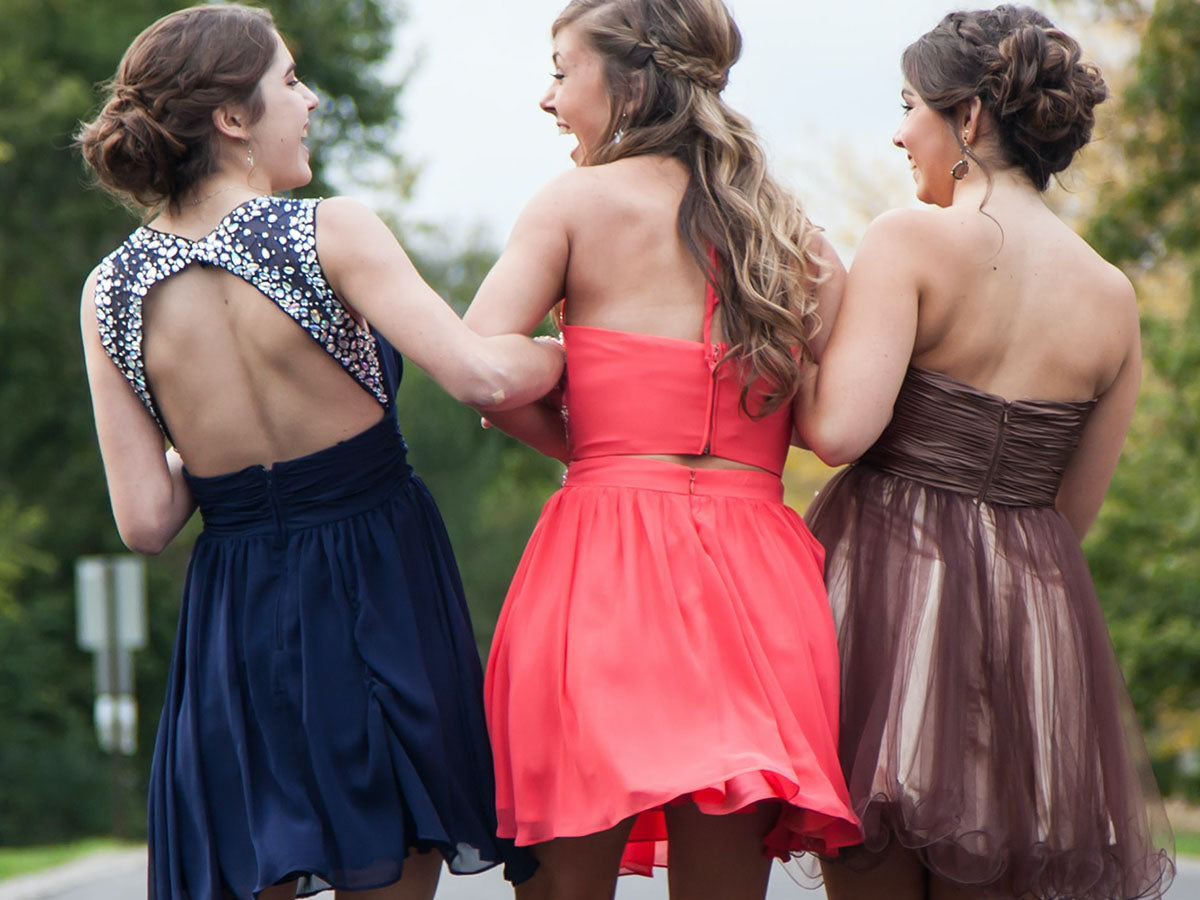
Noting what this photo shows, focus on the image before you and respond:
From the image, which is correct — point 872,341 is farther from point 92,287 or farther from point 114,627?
point 114,627

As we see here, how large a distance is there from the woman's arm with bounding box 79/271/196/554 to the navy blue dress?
48mm

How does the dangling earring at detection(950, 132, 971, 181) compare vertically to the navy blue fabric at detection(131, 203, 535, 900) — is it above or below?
above

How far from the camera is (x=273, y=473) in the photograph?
10.5ft

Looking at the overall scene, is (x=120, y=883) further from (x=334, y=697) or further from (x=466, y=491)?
(x=466, y=491)

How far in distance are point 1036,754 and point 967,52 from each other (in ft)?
4.79

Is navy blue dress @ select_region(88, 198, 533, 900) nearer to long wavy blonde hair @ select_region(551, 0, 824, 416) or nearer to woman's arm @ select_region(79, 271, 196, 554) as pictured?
woman's arm @ select_region(79, 271, 196, 554)

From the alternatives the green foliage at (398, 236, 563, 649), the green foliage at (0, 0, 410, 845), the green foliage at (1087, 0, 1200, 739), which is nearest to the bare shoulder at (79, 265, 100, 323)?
the green foliage at (1087, 0, 1200, 739)

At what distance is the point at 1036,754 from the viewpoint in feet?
10.7

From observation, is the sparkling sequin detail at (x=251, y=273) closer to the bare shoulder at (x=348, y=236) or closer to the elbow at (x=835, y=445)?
the bare shoulder at (x=348, y=236)

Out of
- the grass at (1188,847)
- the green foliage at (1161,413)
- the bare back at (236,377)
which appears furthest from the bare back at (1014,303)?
the green foliage at (1161,413)

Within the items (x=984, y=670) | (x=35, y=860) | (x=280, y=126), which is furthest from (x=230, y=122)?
(x=35, y=860)

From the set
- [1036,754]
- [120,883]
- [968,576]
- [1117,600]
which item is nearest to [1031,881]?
[1036,754]

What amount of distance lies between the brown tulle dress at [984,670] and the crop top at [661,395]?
0.36 meters

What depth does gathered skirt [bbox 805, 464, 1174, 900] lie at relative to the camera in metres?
3.19
